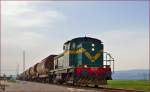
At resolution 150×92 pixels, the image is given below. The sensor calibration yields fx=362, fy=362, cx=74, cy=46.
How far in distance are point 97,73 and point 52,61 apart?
1744 cm

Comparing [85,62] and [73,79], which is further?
[85,62]

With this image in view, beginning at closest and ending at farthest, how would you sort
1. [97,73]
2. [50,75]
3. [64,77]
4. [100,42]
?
1. [97,73]
2. [100,42]
3. [64,77]
4. [50,75]

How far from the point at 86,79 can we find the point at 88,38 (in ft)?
13.8

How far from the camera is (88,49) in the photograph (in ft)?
108

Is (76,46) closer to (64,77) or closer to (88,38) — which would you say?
(88,38)

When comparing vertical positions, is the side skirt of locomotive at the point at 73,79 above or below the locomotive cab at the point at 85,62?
below

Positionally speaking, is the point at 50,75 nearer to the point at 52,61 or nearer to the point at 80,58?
the point at 52,61

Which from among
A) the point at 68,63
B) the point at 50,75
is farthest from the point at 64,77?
the point at 50,75

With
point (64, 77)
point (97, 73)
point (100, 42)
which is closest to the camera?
point (97, 73)

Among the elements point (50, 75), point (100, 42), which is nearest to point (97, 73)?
point (100, 42)

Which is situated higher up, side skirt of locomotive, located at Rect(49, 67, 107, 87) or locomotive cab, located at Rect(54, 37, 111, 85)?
locomotive cab, located at Rect(54, 37, 111, 85)

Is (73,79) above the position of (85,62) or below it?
below

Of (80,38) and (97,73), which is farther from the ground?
(80,38)

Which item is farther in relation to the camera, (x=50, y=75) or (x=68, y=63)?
(x=50, y=75)
